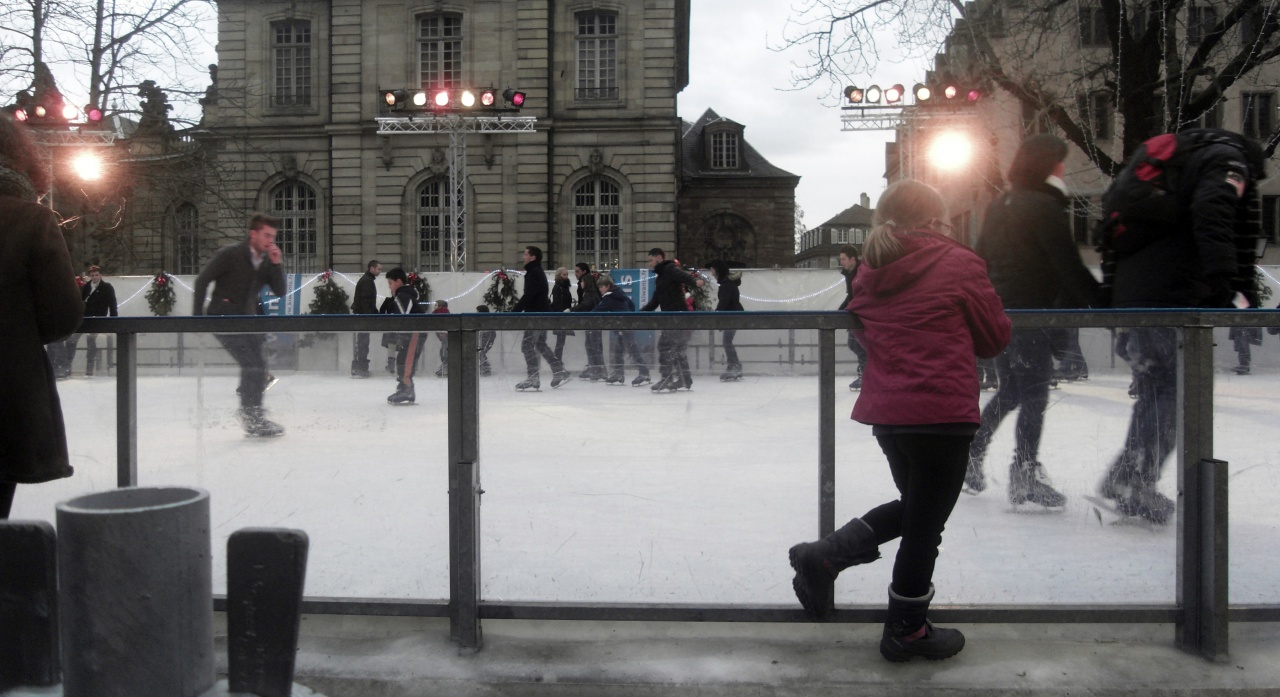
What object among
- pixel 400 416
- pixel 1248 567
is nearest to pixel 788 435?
pixel 400 416

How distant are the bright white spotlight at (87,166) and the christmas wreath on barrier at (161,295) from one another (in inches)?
136

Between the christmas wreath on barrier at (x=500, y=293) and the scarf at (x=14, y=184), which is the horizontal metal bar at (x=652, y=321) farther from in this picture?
the christmas wreath on barrier at (x=500, y=293)

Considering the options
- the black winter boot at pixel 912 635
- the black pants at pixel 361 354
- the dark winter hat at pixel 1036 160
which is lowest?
the black winter boot at pixel 912 635

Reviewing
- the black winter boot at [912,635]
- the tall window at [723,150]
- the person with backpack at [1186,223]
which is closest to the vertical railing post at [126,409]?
the black winter boot at [912,635]

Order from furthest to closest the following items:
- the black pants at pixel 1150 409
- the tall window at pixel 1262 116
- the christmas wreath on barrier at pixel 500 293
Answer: the tall window at pixel 1262 116, the christmas wreath on barrier at pixel 500 293, the black pants at pixel 1150 409

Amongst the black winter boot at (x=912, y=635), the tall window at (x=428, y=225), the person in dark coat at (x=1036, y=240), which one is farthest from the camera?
the tall window at (x=428, y=225)

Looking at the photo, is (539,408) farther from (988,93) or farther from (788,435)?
(988,93)

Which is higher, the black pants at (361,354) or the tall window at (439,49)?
the tall window at (439,49)

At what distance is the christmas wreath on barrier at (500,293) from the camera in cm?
2197

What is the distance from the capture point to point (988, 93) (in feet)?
64.6

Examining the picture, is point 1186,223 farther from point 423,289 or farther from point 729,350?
point 423,289

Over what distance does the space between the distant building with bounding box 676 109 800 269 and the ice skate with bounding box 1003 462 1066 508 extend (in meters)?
47.8

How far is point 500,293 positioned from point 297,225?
17.6 metres

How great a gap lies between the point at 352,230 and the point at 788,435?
34.3 meters
